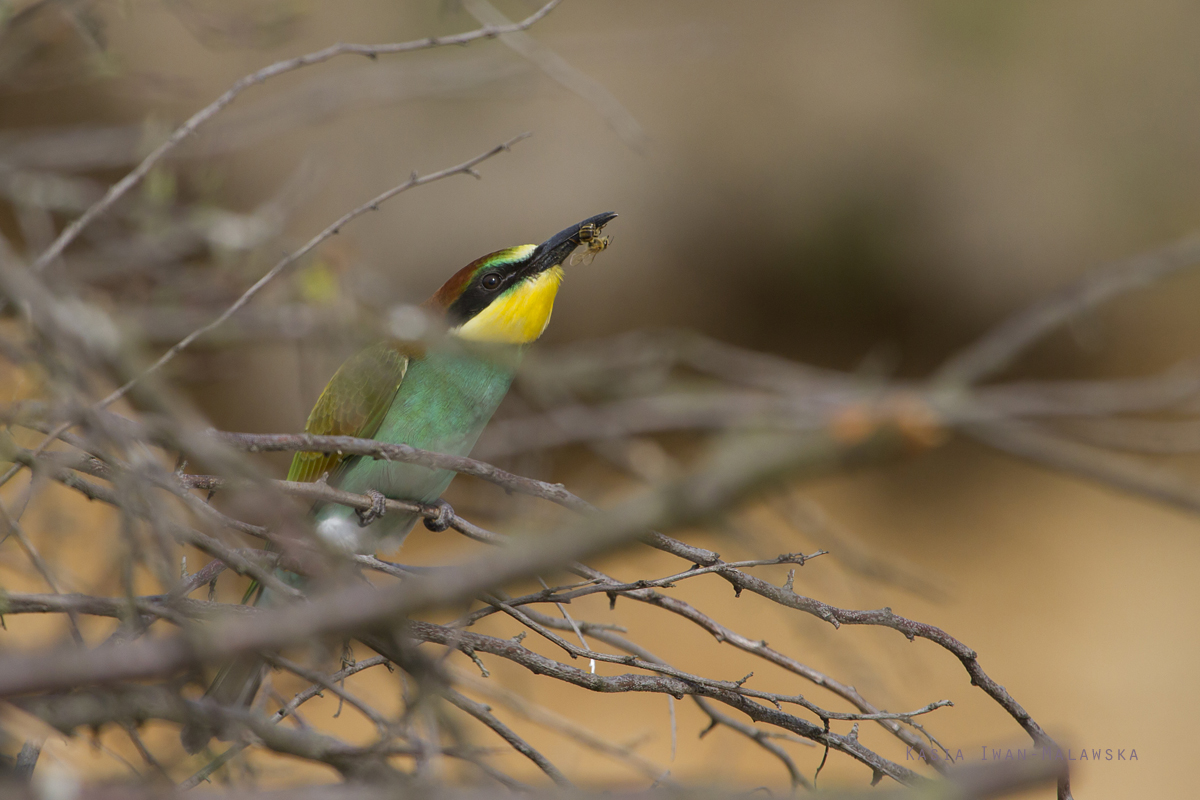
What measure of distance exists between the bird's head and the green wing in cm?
15

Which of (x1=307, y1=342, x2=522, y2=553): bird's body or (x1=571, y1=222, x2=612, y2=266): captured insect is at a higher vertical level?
(x1=571, y1=222, x2=612, y2=266): captured insect

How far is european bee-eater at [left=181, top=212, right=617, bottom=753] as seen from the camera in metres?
1.98

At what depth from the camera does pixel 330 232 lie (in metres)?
1.25

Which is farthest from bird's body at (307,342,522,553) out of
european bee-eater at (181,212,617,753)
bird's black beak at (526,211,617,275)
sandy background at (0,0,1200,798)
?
sandy background at (0,0,1200,798)

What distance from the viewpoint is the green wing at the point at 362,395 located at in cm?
205

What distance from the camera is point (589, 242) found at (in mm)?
1985

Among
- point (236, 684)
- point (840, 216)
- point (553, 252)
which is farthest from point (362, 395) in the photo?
point (840, 216)

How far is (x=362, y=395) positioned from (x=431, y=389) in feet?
0.55

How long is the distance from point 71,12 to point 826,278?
11.7 feet

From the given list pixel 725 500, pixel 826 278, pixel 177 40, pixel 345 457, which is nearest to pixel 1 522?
pixel 345 457

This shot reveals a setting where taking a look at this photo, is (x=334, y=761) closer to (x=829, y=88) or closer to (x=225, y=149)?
(x=225, y=149)

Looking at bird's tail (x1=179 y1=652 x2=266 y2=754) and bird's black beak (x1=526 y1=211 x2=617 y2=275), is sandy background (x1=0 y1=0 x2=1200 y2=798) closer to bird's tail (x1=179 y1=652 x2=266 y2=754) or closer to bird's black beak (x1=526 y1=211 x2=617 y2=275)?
bird's black beak (x1=526 y1=211 x2=617 y2=275)

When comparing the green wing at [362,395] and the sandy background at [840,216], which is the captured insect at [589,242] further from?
the sandy background at [840,216]

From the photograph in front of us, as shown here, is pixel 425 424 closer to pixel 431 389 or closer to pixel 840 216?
pixel 431 389
